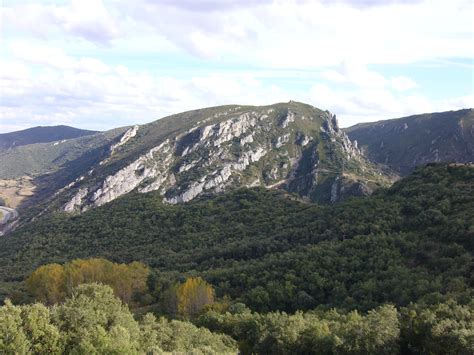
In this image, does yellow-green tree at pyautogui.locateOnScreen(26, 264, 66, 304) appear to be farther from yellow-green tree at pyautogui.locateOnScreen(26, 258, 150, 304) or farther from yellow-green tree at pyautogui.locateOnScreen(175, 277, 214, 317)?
yellow-green tree at pyautogui.locateOnScreen(175, 277, 214, 317)

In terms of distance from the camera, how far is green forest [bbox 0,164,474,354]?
4481 cm

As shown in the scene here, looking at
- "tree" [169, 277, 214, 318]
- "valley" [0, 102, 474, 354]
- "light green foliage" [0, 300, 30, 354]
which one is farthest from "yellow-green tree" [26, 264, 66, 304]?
"light green foliage" [0, 300, 30, 354]

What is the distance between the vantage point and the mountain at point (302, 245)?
78.9 metres

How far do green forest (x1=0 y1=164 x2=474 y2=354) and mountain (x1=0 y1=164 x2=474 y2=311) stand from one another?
15.2 inches

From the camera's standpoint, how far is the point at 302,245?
114125 mm

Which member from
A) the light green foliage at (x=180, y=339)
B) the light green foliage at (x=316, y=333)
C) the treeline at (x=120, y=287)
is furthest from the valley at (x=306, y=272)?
the light green foliage at (x=180, y=339)

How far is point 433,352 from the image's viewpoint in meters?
42.9

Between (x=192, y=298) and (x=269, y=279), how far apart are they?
1795cm

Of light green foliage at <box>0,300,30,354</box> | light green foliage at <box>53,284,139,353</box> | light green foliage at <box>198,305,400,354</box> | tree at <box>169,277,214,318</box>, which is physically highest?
light green foliage at <box>0,300,30,354</box>

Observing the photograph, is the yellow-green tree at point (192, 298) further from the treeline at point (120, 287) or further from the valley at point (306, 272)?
the valley at point (306, 272)

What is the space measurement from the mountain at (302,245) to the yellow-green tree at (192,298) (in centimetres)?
758

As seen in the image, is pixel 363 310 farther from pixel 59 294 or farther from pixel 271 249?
pixel 59 294

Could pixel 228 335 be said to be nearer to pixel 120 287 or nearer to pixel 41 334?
pixel 41 334

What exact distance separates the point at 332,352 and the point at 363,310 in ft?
92.5
